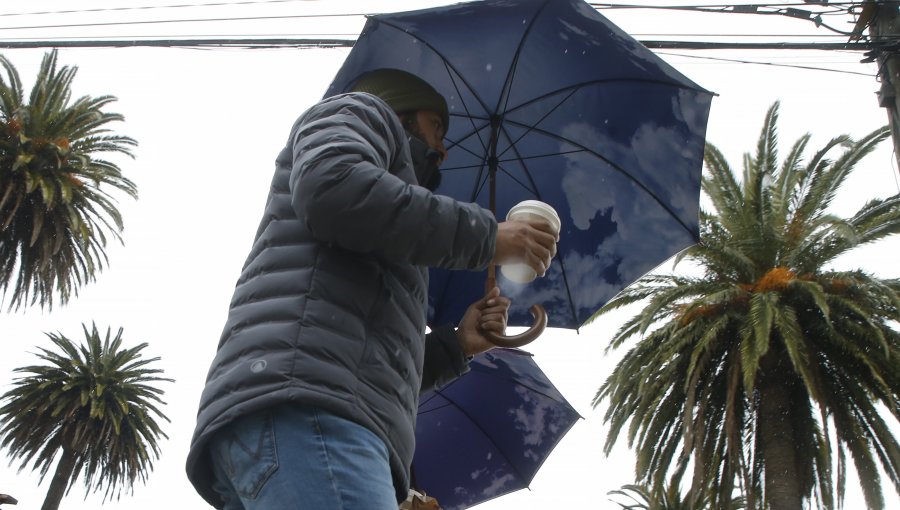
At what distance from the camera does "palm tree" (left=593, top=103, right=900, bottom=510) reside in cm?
1368

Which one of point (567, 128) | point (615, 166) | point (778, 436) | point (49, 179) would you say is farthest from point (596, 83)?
point (49, 179)

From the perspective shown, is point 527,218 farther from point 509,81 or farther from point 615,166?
point 509,81

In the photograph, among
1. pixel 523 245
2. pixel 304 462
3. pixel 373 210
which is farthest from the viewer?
pixel 523 245

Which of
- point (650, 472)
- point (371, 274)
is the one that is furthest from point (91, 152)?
point (371, 274)

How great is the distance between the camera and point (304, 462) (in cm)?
148

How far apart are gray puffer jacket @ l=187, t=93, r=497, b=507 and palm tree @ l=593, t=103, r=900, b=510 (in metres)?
12.3

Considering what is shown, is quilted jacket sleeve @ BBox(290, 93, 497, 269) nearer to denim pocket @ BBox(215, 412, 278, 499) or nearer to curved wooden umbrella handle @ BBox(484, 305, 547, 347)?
denim pocket @ BBox(215, 412, 278, 499)

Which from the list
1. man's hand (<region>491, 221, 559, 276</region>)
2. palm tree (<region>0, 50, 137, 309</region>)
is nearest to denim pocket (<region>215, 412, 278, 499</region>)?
man's hand (<region>491, 221, 559, 276</region>)

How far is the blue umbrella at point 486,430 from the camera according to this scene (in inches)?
181

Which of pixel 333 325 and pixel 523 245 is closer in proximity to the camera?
pixel 333 325

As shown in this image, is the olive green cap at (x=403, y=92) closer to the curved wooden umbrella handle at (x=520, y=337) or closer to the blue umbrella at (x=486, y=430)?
the curved wooden umbrella handle at (x=520, y=337)

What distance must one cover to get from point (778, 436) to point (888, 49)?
28.0 ft

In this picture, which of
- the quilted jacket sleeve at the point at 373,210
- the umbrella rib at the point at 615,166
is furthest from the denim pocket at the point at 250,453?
the umbrella rib at the point at 615,166

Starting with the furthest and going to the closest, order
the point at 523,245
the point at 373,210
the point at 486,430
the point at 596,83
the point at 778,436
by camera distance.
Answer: the point at 778,436 < the point at 486,430 < the point at 596,83 < the point at 523,245 < the point at 373,210
